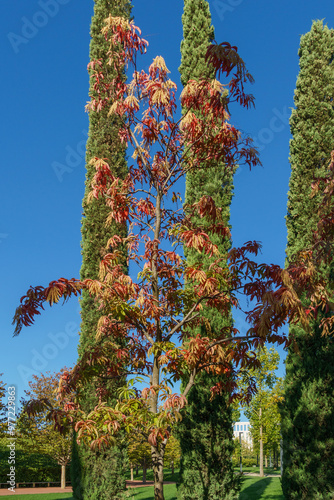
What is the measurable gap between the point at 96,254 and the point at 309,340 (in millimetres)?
5223

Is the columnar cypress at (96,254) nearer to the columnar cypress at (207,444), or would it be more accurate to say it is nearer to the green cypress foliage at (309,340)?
the columnar cypress at (207,444)

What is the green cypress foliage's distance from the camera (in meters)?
9.24

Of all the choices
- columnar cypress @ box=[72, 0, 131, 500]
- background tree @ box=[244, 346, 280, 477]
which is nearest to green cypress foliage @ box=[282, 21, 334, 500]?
columnar cypress @ box=[72, 0, 131, 500]

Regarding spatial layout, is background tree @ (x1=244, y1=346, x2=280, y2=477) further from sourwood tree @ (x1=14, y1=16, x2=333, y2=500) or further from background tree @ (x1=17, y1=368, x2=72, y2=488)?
sourwood tree @ (x1=14, y1=16, x2=333, y2=500)

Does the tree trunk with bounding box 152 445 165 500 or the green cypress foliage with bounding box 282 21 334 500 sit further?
the green cypress foliage with bounding box 282 21 334 500

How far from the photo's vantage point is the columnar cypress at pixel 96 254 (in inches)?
375

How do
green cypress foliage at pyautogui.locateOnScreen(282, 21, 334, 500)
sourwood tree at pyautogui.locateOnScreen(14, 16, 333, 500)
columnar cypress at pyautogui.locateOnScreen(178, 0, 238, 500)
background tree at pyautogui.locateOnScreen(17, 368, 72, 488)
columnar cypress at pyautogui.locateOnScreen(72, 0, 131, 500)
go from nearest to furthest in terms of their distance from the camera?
sourwood tree at pyautogui.locateOnScreen(14, 16, 333, 500) → columnar cypress at pyautogui.locateOnScreen(178, 0, 238, 500) → green cypress foliage at pyautogui.locateOnScreen(282, 21, 334, 500) → columnar cypress at pyautogui.locateOnScreen(72, 0, 131, 500) → background tree at pyautogui.locateOnScreen(17, 368, 72, 488)

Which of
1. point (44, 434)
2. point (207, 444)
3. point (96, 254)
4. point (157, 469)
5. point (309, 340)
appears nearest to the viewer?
point (157, 469)

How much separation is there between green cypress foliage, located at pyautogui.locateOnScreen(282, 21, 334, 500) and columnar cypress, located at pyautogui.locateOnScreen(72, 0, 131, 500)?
3.73m

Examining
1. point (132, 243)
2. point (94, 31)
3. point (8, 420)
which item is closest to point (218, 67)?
point (132, 243)

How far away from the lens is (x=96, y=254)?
10766 mm

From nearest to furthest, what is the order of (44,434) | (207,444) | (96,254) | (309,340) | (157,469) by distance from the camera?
(157,469), (207,444), (309,340), (96,254), (44,434)

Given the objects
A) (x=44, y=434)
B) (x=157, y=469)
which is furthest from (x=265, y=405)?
(x=157, y=469)

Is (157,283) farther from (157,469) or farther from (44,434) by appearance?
(44,434)
